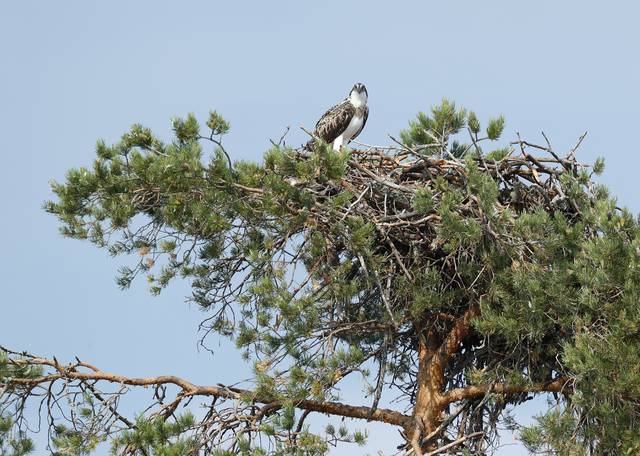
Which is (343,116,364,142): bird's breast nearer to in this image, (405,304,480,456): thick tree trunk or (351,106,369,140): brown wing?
(351,106,369,140): brown wing

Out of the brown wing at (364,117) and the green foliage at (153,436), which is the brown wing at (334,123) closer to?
the brown wing at (364,117)

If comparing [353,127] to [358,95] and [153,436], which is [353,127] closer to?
[358,95]

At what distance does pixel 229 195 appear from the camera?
9391 mm

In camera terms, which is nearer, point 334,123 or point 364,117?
point 334,123

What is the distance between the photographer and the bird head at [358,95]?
42.6ft

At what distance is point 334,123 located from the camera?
1260 cm

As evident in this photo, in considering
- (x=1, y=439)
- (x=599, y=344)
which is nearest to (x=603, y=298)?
(x=599, y=344)

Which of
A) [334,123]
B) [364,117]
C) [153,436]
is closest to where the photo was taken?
[153,436]

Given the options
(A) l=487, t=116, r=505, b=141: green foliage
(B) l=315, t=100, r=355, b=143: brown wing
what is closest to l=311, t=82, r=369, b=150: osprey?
(B) l=315, t=100, r=355, b=143: brown wing

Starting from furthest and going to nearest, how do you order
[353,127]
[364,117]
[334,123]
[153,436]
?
1. [364,117]
2. [353,127]
3. [334,123]
4. [153,436]

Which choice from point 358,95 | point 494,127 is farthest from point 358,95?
point 494,127

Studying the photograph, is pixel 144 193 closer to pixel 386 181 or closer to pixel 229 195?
pixel 229 195

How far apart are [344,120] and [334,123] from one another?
113mm

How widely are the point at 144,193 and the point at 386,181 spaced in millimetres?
1924
